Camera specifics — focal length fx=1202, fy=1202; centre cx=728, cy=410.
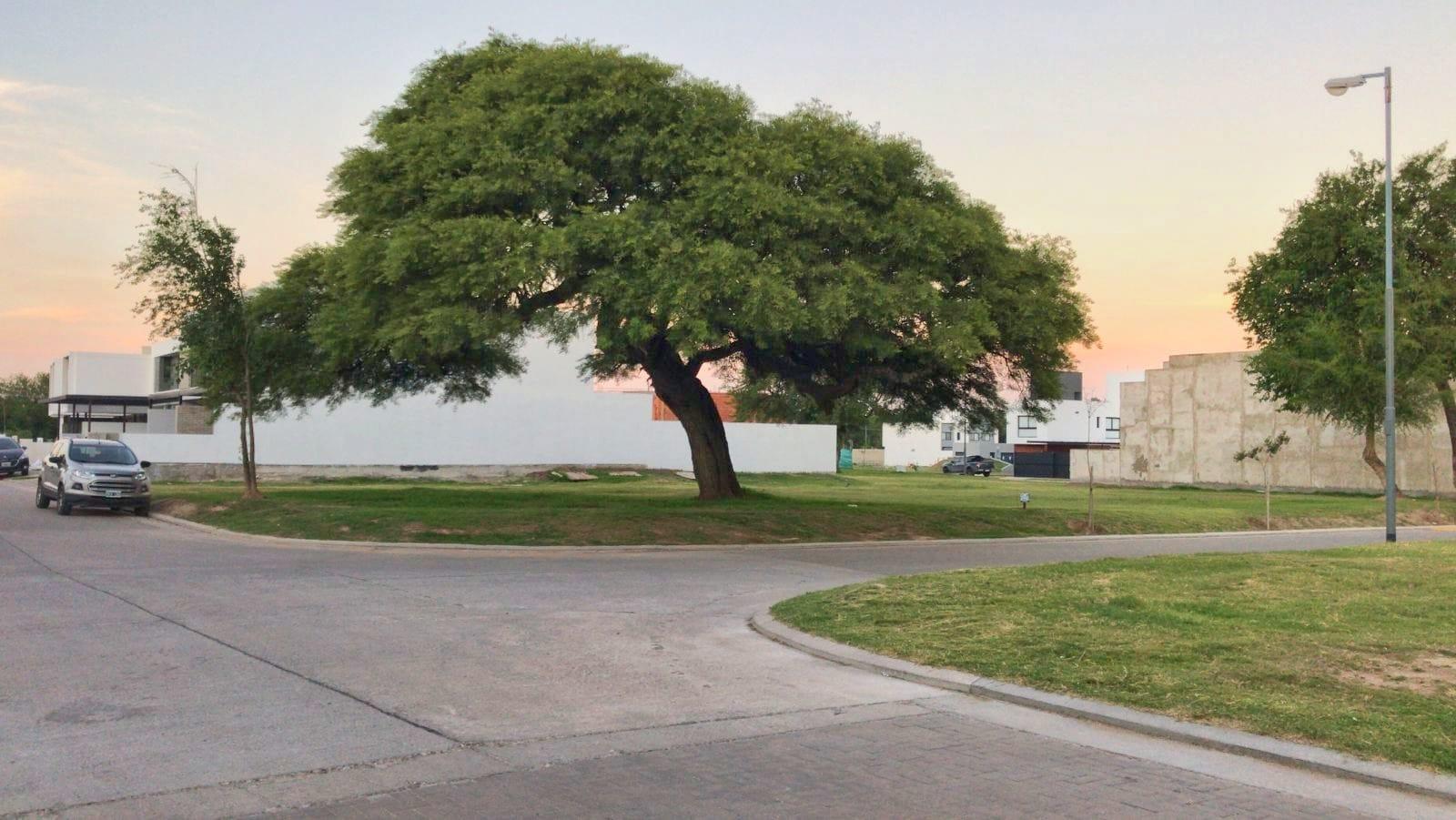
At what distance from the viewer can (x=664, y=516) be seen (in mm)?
24969

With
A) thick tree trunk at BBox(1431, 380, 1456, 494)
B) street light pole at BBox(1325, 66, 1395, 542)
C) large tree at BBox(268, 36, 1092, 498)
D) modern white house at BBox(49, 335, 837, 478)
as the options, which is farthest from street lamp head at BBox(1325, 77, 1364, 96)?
modern white house at BBox(49, 335, 837, 478)

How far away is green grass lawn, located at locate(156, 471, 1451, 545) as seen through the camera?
2280 centimetres

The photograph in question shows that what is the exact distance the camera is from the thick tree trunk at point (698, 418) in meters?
28.2

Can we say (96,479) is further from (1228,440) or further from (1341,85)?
(1228,440)

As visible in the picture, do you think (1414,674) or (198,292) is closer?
(1414,674)

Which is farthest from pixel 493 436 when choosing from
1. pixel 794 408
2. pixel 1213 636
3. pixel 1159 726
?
pixel 1159 726

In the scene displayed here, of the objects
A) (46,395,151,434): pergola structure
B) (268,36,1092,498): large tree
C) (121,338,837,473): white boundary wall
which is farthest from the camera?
(46,395,151,434): pergola structure

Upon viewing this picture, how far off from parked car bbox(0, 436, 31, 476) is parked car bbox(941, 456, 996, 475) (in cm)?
5906

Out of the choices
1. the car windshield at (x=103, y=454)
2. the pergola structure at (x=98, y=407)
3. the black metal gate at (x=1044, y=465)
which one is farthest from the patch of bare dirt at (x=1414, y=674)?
the pergola structure at (x=98, y=407)

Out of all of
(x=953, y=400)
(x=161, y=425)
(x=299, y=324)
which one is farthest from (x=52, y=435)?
(x=953, y=400)

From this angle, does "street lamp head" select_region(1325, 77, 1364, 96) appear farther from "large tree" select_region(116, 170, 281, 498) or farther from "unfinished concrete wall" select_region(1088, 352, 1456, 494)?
"unfinished concrete wall" select_region(1088, 352, 1456, 494)

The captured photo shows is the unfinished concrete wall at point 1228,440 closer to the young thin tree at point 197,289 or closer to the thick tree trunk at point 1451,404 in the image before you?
the thick tree trunk at point 1451,404

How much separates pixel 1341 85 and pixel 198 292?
82.6 feet

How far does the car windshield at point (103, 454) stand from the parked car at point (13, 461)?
27.8 metres
